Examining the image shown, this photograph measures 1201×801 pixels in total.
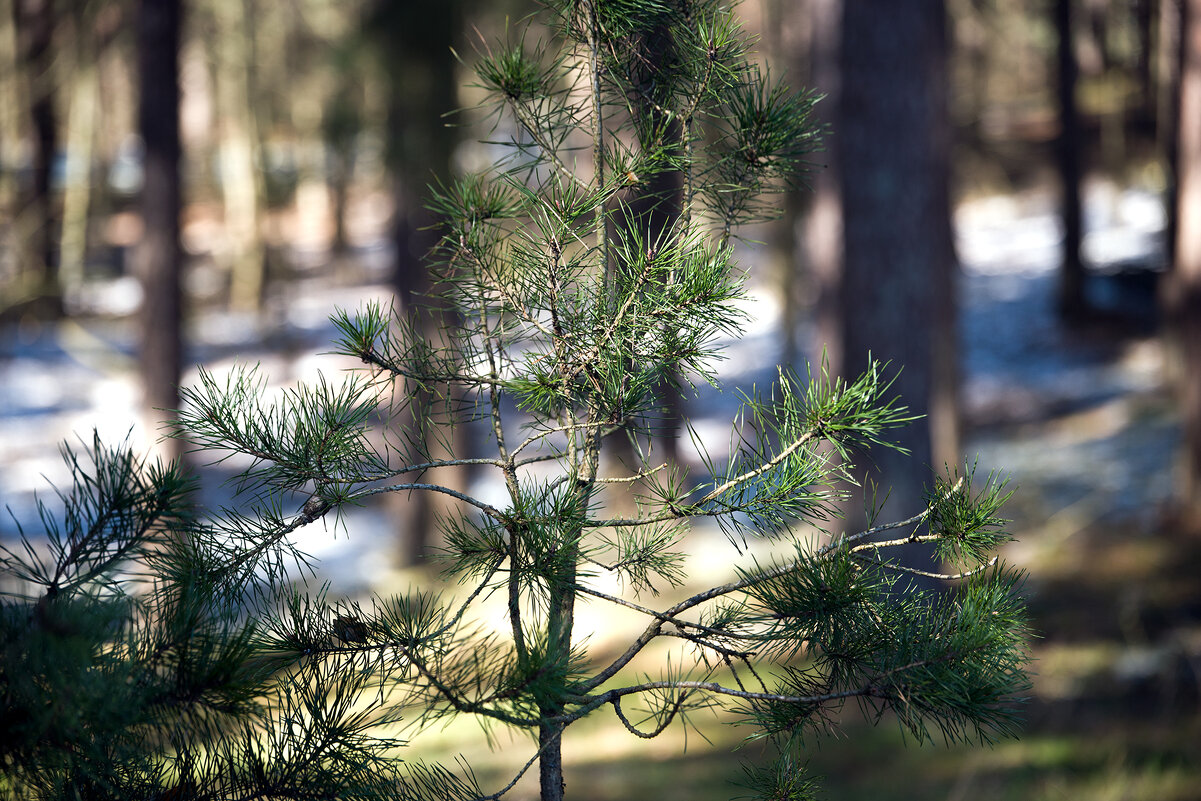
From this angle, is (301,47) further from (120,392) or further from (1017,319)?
(1017,319)

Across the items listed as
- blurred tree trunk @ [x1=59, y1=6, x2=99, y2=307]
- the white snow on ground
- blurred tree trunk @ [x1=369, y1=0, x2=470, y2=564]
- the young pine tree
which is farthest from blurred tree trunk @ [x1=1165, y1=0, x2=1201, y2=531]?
blurred tree trunk @ [x1=59, y1=6, x2=99, y2=307]

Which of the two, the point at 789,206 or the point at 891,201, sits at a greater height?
the point at 789,206

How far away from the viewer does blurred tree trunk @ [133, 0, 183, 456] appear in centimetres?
908

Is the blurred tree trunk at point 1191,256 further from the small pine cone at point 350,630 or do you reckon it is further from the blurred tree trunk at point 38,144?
the blurred tree trunk at point 38,144

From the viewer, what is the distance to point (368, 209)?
3491 cm

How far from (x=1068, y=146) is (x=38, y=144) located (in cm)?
1790

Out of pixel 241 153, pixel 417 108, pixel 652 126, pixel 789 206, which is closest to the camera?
pixel 652 126

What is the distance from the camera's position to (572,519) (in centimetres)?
137

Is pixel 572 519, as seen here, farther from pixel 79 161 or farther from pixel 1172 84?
pixel 79 161

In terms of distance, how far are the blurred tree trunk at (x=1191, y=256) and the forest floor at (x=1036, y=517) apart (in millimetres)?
542

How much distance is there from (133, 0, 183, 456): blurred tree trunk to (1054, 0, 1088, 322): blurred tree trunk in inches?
493

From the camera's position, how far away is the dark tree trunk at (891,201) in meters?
5.92

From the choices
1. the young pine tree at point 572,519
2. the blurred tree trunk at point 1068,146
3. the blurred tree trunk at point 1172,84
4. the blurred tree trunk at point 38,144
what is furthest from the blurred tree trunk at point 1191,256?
the blurred tree trunk at point 38,144

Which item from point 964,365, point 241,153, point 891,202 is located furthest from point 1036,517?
point 241,153
